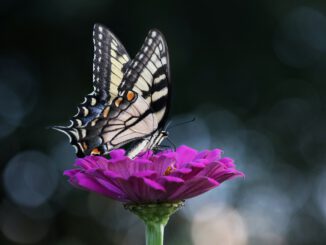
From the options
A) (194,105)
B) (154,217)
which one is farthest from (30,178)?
(154,217)

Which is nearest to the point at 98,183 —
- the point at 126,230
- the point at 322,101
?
the point at 126,230

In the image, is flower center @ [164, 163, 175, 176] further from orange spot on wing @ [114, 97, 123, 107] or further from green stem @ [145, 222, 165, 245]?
orange spot on wing @ [114, 97, 123, 107]

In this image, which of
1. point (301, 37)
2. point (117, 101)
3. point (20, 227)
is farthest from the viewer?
point (301, 37)

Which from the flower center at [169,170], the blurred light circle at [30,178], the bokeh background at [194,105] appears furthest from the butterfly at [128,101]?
the blurred light circle at [30,178]

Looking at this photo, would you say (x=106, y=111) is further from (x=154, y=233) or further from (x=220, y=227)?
(x=220, y=227)

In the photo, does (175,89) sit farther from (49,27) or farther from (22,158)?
(22,158)

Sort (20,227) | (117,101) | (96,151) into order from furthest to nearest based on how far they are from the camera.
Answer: (20,227) → (117,101) → (96,151)
